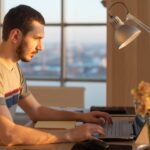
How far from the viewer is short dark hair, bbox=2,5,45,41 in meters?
2.12

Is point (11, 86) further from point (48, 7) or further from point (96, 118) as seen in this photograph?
point (48, 7)

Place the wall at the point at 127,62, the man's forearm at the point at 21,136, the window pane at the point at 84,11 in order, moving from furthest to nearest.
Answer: the window pane at the point at 84,11
the wall at the point at 127,62
the man's forearm at the point at 21,136

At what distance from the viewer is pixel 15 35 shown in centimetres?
213

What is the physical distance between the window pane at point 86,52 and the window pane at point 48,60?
0.41ft

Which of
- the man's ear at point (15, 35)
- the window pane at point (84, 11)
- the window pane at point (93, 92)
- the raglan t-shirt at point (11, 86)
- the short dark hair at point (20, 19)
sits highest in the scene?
the window pane at point (84, 11)

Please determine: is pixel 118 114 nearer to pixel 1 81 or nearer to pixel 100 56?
pixel 1 81

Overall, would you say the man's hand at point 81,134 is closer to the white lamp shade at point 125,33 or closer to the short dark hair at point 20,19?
the white lamp shade at point 125,33

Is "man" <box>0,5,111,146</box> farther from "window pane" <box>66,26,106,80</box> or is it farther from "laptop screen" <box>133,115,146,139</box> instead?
"window pane" <box>66,26,106,80</box>

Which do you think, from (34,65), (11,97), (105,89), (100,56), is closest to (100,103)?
(105,89)

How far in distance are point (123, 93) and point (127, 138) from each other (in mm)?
2446

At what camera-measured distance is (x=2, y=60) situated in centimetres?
216

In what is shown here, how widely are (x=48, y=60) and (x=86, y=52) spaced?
1.47ft

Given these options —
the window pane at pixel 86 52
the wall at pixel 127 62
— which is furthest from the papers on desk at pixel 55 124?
the window pane at pixel 86 52

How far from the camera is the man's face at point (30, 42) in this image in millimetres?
2135
